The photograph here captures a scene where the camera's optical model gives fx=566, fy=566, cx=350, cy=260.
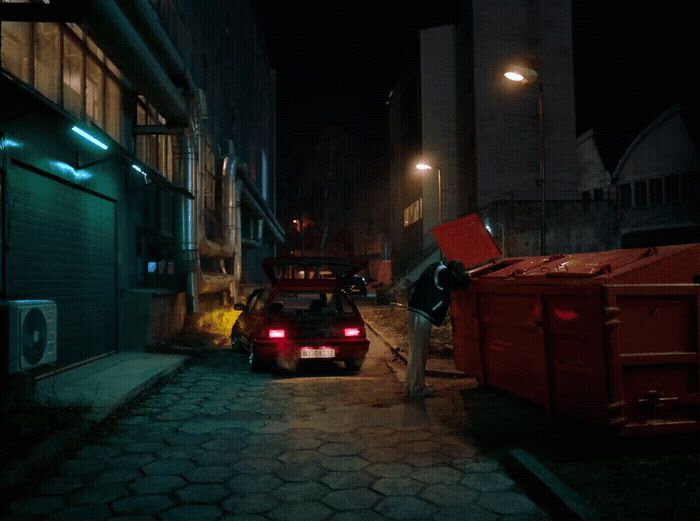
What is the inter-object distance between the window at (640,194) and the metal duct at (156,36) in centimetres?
2855

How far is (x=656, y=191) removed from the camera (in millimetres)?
31938

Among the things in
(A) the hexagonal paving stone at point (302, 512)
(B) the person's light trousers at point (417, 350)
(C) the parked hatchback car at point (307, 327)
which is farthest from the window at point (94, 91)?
(A) the hexagonal paving stone at point (302, 512)

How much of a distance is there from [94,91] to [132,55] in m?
2.13

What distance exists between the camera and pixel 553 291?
212 inches

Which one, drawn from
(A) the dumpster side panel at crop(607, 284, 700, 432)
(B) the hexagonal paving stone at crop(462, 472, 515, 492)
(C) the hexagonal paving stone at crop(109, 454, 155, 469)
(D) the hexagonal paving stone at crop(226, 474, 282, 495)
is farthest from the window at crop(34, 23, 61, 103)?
(A) the dumpster side panel at crop(607, 284, 700, 432)

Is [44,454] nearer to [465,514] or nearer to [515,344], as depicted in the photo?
[465,514]

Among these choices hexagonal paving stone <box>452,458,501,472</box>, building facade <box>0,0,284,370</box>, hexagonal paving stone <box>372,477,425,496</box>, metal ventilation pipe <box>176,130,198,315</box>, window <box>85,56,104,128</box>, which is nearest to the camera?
hexagonal paving stone <box>372,477,425,496</box>

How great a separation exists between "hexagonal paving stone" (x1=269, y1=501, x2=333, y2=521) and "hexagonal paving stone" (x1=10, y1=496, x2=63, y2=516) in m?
1.53

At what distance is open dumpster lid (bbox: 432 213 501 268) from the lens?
25.9 ft

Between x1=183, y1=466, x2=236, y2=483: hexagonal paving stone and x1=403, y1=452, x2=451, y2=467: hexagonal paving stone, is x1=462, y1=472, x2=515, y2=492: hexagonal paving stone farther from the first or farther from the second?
x1=183, y1=466, x2=236, y2=483: hexagonal paving stone

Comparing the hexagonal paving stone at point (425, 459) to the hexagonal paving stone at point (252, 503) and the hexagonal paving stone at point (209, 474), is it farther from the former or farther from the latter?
the hexagonal paving stone at point (209, 474)

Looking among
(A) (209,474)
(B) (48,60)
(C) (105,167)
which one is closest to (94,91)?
(C) (105,167)

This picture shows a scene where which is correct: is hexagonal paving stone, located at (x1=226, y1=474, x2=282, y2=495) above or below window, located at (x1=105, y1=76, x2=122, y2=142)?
below

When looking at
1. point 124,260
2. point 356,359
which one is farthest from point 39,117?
point 356,359
